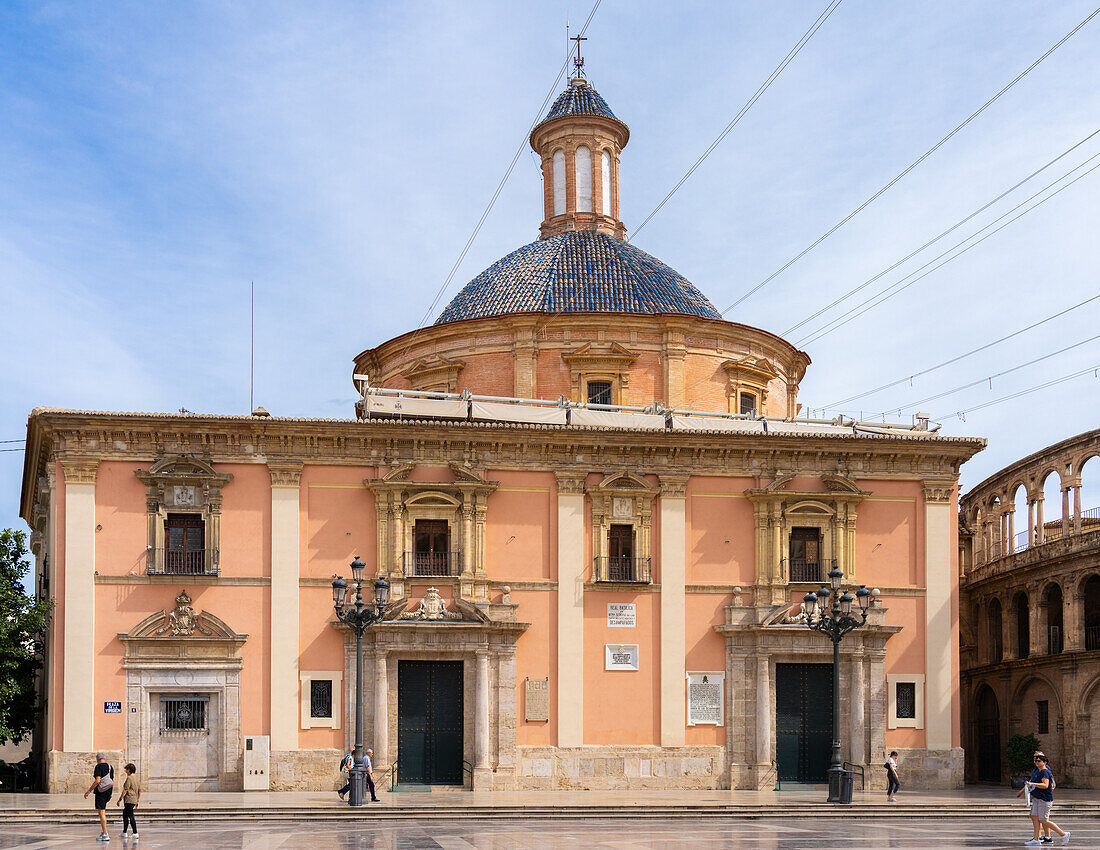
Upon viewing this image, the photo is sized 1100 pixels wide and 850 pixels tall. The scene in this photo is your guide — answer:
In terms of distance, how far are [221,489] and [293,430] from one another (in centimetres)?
210

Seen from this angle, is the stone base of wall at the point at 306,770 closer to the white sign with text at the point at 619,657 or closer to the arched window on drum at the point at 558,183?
the white sign with text at the point at 619,657

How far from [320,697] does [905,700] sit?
13891mm

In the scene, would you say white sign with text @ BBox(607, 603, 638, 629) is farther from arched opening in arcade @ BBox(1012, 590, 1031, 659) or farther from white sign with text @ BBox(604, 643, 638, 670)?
arched opening in arcade @ BBox(1012, 590, 1031, 659)

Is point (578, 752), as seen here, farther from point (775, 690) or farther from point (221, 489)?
point (221, 489)

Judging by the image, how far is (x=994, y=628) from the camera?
150ft

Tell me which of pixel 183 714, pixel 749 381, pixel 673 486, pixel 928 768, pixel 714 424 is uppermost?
pixel 749 381

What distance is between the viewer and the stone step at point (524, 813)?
25203 mm

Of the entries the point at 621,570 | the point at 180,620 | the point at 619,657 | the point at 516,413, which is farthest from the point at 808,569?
the point at 180,620

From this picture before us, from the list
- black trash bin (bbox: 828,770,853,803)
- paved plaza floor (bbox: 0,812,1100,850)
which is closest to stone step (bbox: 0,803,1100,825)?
black trash bin (bbox: 828,770,853,803)

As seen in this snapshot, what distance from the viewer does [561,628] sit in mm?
32031

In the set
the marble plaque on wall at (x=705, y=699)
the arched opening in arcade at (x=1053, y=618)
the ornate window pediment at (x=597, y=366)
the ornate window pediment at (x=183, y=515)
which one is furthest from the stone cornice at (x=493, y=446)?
the arched opening in arcade at (x=1053, y=618)

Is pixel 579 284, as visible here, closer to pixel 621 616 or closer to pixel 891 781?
pixel 621 616

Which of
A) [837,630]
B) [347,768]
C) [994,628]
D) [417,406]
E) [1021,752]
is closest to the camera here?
[347,768]

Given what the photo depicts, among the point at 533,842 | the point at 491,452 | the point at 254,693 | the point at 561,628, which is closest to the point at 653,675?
the point at 561,628
